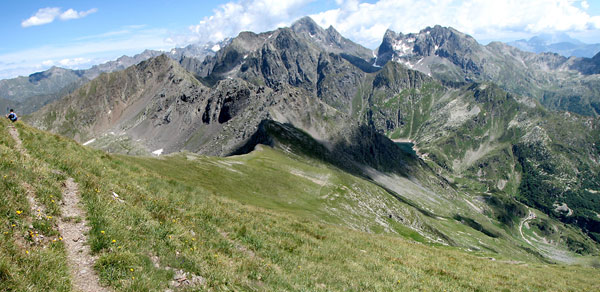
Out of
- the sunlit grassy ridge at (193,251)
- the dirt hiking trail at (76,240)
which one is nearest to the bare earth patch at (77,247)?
the dirt hiking trail at (76,240)

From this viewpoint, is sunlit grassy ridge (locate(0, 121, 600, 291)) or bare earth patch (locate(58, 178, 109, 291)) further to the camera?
sunlit grassy ridge (locate(0, 121, 600, 291))

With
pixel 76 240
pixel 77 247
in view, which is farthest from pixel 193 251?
pixel 76 240

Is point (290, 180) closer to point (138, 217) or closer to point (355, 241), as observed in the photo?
point (355, 241)

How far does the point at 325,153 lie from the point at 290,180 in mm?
84990

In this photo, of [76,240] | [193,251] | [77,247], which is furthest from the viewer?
[193,251]

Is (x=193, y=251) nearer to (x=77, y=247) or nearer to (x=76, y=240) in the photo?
(x=77, y=247)

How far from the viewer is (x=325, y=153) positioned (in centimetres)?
16950

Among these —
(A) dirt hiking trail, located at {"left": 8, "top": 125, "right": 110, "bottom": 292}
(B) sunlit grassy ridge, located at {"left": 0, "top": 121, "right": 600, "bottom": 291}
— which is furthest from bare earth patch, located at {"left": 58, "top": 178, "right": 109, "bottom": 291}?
(B) sunlit grassy ridge, located at {"left": 0, "top": 121, "right": 600, "bottom": 291}

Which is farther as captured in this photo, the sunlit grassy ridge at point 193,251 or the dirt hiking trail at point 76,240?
the sunlit grassy ridge at point 193,251

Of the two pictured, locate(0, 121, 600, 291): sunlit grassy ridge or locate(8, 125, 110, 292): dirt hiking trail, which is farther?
locate(0, 121, 600, 291): sunlit grassy ridge

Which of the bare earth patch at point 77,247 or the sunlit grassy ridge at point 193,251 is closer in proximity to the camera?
the bare earth patch at point 77,247

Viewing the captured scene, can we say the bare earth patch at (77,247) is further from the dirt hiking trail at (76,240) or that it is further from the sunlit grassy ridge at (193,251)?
the sunlit grassy ridge at (193,251)

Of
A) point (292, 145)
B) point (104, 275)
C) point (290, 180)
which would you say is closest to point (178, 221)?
point (104, 275)

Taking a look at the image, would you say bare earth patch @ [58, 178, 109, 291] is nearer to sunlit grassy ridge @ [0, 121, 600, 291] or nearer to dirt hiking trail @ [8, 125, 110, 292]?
dirt hiking trail @ [8, 125, 110, 292]
